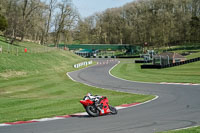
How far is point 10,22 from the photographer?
79.2 metres

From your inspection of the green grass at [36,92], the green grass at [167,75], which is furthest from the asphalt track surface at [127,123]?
the green grass at [167,75]

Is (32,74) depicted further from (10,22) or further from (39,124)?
(10,22)

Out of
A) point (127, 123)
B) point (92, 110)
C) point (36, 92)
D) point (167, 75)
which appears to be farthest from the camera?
point (167, 75)

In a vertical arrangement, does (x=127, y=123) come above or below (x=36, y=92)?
above

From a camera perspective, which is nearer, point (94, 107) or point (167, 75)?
point (94, 107)

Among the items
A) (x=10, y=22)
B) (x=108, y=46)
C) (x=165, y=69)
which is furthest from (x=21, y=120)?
(x=108, y=46)

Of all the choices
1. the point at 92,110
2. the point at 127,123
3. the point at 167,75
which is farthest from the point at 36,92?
the point at 167,75

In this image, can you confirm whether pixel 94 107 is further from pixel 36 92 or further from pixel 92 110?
pixel 36 92

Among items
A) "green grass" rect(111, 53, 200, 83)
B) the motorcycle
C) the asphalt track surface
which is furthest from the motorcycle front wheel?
"green grass" rect(111, 53, 200, 83)

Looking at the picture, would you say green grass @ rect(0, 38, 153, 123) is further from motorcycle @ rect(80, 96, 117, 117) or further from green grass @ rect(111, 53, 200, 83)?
green grass @ rect(111, 53, 200, 83)

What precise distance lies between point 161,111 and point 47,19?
8888cm

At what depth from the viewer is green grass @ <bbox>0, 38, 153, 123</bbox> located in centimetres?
1752

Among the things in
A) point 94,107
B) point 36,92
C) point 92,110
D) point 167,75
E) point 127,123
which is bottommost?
point 36,92

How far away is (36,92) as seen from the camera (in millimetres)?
28703
